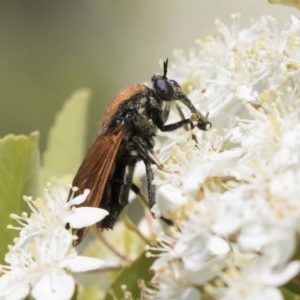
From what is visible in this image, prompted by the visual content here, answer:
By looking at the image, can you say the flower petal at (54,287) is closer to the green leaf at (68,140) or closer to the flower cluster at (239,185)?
the flower cluster at (239,185)

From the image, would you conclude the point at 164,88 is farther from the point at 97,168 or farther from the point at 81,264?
the point at 81,264

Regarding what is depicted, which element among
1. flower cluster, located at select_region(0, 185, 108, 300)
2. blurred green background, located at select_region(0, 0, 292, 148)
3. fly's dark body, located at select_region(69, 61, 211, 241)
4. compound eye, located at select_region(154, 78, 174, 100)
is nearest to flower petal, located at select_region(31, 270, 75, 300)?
flower cluster, located at select_region(0, 185, 108, 300)

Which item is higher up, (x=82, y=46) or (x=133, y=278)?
(x=82, y=46)

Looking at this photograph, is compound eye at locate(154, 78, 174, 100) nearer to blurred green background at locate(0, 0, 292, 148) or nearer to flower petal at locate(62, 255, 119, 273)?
flower petal at locate(62, 255, 119, 273)

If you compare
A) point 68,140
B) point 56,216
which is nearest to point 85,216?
point 56,216

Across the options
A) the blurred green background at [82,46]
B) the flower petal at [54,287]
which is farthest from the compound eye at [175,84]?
the blurred green background at [82,46]
